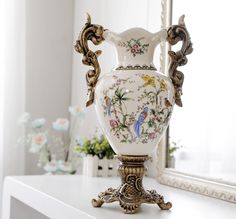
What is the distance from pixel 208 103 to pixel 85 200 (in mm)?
467

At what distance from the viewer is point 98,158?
1696 millimetres

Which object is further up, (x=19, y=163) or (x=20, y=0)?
(x=20, y=0)

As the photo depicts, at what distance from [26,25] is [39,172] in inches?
27.5

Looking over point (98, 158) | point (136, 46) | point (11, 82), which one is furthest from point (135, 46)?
point (11, 82)

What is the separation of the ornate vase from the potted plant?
0.51m

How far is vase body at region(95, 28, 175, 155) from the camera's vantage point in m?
1.08

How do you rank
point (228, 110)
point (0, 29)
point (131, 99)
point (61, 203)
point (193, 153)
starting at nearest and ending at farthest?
point (131, 99), point (61, 203), point (228, 110), point (193, 153), point (0, 29)

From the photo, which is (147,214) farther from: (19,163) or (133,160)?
(19,163)

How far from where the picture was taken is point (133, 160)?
3.77ft

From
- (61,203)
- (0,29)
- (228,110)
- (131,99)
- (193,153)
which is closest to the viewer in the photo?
(131,99)

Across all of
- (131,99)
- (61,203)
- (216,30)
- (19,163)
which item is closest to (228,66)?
(216,30)

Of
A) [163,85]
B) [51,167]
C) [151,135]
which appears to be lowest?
[51,167]

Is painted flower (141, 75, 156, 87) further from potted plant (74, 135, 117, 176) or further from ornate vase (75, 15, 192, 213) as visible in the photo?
potted plant (74, 135, 117, 176)

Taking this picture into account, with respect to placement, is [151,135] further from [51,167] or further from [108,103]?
[51,167]
